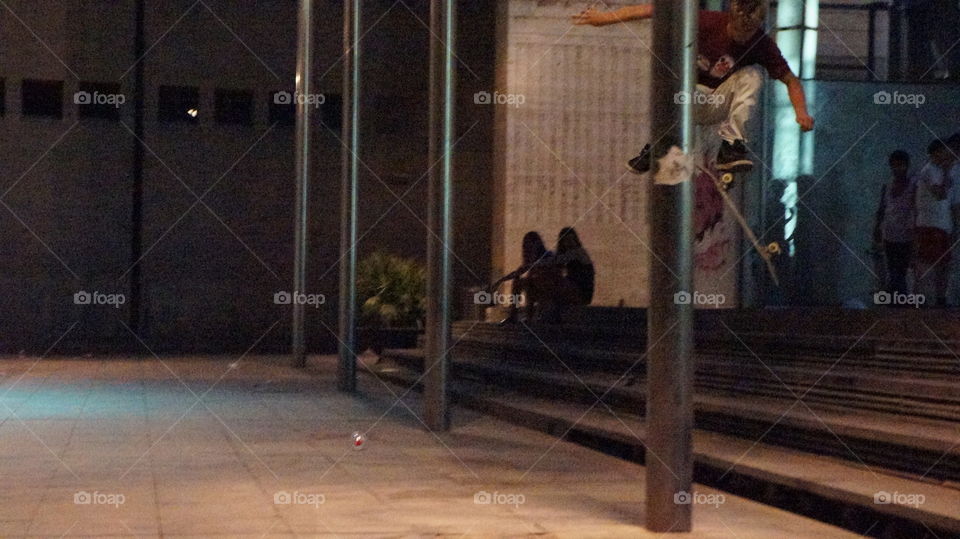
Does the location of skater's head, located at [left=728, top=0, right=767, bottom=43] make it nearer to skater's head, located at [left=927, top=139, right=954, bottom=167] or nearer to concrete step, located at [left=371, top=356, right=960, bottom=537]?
concrete step, located at [left=371, top=356, right=960, bottom=537]

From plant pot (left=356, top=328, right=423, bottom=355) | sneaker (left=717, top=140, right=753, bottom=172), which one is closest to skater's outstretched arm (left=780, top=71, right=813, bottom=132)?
sneaker (left=717, top=140, right=753, bottom=172)

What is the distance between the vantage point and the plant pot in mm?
22812

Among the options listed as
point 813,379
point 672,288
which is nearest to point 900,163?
point 813,379

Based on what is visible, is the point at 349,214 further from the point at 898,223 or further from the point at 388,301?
the point at 898,223

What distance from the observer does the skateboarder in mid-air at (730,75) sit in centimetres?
834

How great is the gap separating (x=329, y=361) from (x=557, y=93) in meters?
6.07

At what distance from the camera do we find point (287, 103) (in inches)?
1086

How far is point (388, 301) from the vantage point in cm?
2288

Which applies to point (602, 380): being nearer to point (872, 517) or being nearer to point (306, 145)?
point (872, 517)

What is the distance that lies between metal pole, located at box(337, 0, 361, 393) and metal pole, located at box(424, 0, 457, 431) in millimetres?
4692

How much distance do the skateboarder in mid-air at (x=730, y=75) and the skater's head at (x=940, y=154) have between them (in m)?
4.66

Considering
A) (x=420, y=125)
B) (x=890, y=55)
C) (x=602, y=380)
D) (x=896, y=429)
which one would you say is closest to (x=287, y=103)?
(x=420, y=125)

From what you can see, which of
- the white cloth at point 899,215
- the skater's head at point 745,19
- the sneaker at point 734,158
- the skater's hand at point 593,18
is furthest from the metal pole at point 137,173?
the skater's head at point 745,19

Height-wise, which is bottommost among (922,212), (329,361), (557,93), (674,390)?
(329,361)
